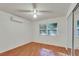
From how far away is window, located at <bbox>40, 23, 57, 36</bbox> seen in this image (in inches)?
237

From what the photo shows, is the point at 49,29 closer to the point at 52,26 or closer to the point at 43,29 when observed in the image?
the point at 52,26

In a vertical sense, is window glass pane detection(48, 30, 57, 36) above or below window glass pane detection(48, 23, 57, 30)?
below

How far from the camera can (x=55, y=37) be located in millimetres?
5949

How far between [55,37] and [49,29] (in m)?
0.73

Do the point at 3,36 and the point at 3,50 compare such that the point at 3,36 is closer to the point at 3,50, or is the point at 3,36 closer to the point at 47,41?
the point at 3,50

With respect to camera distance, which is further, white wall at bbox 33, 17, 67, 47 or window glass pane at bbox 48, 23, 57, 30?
window glass pane at bbox 48, 23, 57, 30

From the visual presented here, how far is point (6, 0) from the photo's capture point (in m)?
0.81

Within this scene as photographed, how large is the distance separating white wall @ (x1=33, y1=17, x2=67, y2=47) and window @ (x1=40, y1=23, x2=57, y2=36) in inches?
9.6

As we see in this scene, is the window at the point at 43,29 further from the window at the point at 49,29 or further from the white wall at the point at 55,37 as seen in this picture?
the white wall at the point at 55,37

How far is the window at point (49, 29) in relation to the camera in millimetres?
6012

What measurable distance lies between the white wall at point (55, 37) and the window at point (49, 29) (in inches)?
9.6

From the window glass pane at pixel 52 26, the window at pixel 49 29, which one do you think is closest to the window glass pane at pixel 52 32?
the window at pixel 49 29

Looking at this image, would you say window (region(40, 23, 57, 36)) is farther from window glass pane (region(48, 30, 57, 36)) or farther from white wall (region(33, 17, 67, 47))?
white wall (region(33, 17, 67, 47))

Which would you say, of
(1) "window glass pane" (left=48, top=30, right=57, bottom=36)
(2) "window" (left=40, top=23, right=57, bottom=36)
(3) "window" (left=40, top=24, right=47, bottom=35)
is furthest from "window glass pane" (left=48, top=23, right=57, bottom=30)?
(3) "window" (left=40, top=24, right=47, bottom=35)
